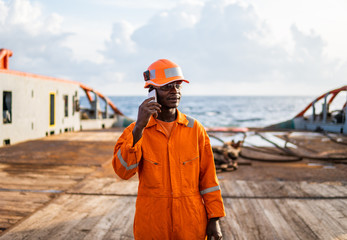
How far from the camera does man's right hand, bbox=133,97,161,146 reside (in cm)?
208

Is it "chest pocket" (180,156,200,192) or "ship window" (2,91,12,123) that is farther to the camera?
"ship window" (2,91,12,123)

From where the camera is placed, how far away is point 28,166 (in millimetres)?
7402

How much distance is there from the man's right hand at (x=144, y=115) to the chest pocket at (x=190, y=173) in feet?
1.35

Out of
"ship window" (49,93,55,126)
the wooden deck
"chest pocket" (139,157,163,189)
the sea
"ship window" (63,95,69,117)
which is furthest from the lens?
the sea

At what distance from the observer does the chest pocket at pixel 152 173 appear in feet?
7.30

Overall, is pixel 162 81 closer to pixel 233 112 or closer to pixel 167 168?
pixel 167 168

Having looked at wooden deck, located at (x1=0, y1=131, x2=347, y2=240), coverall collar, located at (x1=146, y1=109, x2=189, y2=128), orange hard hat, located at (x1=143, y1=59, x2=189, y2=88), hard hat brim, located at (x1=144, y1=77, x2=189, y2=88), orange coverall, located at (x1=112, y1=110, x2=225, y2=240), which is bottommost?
wooden deck, located at (x1=0, y1=131, x2=347, y2=240)

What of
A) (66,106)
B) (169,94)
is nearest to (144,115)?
(169,94)

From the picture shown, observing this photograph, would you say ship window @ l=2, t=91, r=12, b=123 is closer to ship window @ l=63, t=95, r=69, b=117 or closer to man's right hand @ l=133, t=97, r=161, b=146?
ship window @ l=63, t=95, r=69, b=117

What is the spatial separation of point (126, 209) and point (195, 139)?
254 centimetres

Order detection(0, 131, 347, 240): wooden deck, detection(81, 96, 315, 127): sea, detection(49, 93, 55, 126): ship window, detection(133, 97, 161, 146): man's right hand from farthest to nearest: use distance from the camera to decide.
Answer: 1. detection(81, 96, 315, 127): sea
2. detection(49, 93, 55, 126): ship window
3. detection(0, 131, 347, 240): wooden deck
4. detection(133, 97, 161, 146): man's right hand

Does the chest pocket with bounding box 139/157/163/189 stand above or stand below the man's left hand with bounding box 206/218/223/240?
above

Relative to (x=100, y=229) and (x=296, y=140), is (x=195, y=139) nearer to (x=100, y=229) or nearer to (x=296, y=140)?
(x=100, y=229)

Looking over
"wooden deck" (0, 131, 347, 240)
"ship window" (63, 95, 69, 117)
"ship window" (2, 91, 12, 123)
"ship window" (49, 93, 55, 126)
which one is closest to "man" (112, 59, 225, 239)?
"wooden deck" (0, 131, 347, 240)
